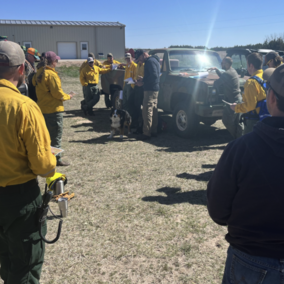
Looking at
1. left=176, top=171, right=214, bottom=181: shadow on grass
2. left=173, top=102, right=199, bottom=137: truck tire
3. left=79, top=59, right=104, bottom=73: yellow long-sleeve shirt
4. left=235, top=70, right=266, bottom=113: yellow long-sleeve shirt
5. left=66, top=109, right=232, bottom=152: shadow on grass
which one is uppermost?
left=79, top=59, right=104, bottom=73: yellow long-sleeve shirt

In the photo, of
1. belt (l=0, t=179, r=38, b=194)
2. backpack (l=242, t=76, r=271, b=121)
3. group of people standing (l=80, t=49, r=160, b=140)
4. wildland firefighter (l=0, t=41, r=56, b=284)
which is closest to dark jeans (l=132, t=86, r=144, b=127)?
group of people standing (l=80, t=49, r=160, b=140)

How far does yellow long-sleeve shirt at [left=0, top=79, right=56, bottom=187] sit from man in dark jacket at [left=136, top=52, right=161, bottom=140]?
17.5 ft

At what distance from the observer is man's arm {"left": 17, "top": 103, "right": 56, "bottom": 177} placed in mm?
1860

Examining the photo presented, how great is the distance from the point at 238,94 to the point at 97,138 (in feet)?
11.6

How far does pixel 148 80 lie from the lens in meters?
7.11

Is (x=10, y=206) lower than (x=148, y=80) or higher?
lower

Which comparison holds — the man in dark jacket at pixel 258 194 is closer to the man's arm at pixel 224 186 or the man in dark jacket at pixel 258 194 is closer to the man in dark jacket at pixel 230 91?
the man's arm at pixel 224 186

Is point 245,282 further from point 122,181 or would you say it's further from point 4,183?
point 122,181

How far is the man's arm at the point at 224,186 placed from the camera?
1.41 meters

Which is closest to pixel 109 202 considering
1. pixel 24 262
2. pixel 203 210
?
pixel 203 210

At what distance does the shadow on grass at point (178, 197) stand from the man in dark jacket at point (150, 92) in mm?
3013

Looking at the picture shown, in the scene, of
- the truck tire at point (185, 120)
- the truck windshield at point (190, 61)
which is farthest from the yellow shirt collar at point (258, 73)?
the truck windshield at point (190, 61)

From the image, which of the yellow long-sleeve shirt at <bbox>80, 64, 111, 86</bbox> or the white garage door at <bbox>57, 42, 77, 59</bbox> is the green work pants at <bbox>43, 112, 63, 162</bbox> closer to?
the yellow long-sleeve shirt at <bbox>80, 64, 111, 86</bbox>

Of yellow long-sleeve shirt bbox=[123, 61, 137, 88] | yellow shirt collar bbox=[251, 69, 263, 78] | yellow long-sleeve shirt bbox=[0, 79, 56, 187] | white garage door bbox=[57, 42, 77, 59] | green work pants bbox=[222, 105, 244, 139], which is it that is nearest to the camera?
yellow long-sleeve shirt bbox=[0, 79, 56, 187]
